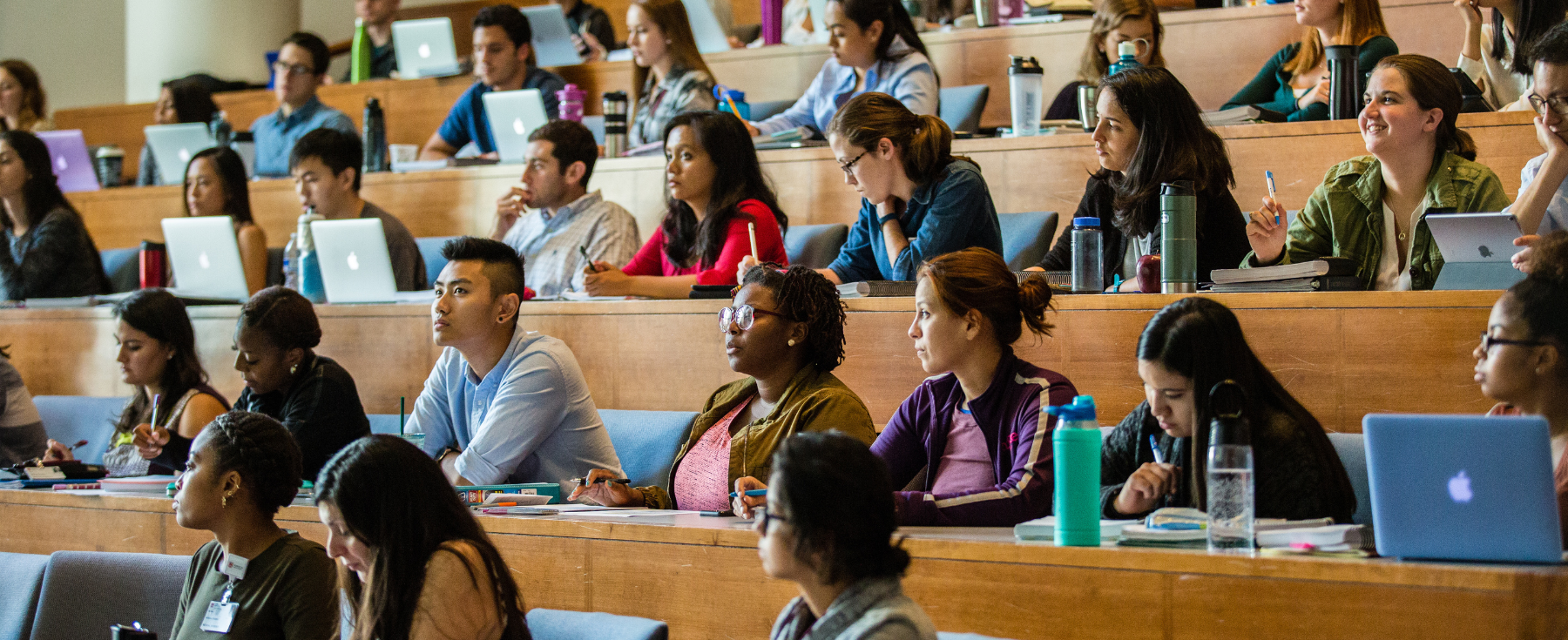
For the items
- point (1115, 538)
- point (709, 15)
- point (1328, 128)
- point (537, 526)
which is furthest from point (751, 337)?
point (709, 15)

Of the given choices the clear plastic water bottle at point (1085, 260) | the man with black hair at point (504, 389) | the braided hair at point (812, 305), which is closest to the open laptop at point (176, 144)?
the man with black hair at point (504, 389)

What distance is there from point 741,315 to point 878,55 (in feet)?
7.11

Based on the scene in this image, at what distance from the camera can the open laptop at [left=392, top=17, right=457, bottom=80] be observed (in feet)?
19.6

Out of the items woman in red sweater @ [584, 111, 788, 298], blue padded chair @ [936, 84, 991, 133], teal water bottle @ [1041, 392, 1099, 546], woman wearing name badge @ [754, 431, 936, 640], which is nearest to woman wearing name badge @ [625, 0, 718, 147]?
blue padded chair @ [936, 84, 991, 133]

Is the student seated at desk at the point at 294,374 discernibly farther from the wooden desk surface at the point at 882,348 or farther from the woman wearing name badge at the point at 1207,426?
the woman wearing name badge at the point at 1207,426

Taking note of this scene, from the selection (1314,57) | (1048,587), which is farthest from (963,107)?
(1048,587)

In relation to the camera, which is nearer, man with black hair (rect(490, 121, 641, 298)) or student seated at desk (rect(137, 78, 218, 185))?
man with black hair (rect(490, 121, 641, 298))

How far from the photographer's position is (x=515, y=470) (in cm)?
303

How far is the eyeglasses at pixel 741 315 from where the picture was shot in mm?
2740

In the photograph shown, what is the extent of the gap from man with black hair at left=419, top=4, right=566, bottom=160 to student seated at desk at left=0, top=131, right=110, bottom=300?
126cm

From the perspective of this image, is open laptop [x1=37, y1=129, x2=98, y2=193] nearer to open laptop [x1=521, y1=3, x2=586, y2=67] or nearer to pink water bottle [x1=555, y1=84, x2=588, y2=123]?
open laptop [x1=521, y1=3, x2=586, y2=67]

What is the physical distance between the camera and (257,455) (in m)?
2.44

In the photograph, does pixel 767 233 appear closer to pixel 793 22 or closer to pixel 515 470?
pixel 515 470

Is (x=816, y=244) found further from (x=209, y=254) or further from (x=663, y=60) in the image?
(x=209, y=254)
